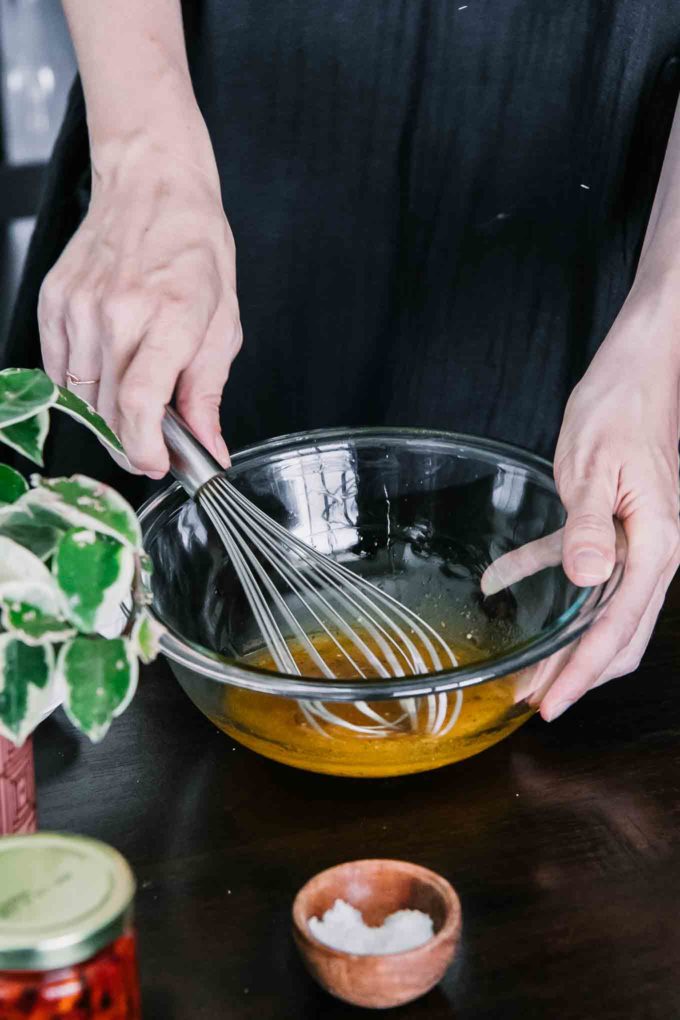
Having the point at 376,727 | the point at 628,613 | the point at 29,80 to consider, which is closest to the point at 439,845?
the point at 376,727

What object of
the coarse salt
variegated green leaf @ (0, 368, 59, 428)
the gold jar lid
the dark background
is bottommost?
the dark background

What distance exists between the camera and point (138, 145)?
844 mm

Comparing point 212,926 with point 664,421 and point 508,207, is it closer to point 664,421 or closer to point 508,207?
point 664,421

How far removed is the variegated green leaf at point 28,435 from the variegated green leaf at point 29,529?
0.05 metres

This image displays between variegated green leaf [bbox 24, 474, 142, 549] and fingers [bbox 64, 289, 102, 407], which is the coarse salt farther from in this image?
fingers [bbox 64, 289, 102, 407]

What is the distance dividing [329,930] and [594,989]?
12cm

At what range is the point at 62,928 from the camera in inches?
15.3

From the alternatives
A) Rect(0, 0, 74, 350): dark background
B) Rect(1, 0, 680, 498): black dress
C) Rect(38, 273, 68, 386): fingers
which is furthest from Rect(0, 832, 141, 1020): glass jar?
Rect(0, 0, 74, 350): dark background

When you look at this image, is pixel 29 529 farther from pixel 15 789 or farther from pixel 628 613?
pixel 628 613

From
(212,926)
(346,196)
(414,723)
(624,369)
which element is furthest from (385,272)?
(212,926)

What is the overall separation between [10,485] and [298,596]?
0.29 meters

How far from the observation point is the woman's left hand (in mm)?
683

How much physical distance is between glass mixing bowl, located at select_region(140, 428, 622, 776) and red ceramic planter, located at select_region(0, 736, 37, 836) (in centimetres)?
11

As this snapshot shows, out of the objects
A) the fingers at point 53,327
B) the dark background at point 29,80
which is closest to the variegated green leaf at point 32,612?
the fingers at point 53,327
